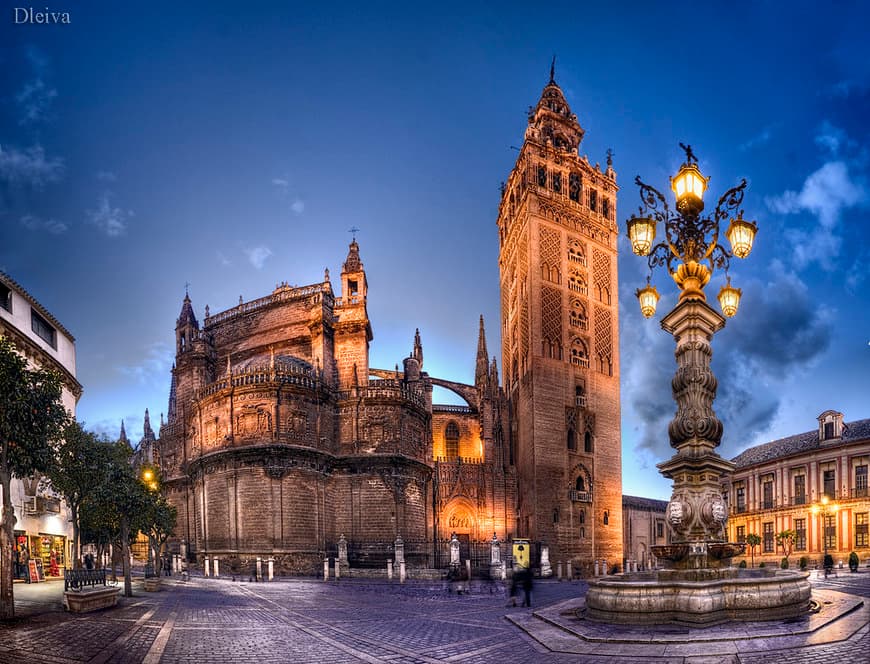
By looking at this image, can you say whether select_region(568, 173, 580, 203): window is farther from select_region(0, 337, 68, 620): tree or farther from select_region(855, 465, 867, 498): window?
select_region(0, 337, 68, 620): tree

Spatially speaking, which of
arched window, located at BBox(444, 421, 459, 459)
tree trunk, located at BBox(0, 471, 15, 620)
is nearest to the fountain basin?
tree trunk, located at BBox(0, 471, 15, 620)

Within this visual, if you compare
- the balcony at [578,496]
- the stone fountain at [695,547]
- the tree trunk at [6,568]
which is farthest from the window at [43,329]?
the balcony at [578,496]

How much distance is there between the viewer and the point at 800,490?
166 feet

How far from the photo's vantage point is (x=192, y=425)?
49.1 meters

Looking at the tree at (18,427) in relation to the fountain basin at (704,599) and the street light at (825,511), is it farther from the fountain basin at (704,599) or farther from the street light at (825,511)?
the street light at (825,511)

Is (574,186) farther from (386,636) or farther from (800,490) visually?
(386,636)

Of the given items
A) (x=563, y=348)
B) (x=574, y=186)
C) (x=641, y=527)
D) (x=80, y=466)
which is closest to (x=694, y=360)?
(x=80, y=466)

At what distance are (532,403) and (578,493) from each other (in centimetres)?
747

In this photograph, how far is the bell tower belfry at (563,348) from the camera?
2014 inches

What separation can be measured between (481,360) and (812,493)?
26.5 meters

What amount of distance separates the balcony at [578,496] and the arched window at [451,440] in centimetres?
1059

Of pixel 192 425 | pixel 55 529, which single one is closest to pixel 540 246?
pixel 192 425

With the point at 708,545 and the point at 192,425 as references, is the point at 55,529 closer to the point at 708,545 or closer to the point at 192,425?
the point at 192,425

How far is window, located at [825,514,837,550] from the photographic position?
4619cm
